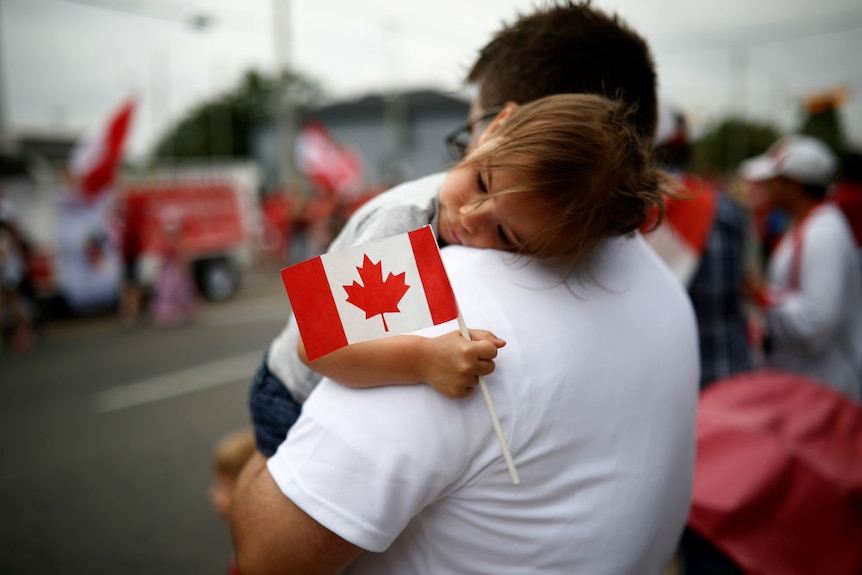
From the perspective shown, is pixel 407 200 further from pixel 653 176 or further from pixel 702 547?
pixel 702 547

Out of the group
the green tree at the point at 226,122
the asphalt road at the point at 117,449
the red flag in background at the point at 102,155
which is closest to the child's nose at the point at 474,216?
the asphalt road at the point at 117,449

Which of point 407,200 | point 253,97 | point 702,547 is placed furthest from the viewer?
point 253,97

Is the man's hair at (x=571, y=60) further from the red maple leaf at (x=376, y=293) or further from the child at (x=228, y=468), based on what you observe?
the child at (x=228, y=468)

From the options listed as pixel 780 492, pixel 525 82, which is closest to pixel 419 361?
pixel 525 82

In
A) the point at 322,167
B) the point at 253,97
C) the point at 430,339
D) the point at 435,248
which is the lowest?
the point at 430,339

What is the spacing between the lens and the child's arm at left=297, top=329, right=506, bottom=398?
2.82 ft

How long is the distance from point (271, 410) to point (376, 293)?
0.33 meters

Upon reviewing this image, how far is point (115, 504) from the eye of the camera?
3932mm

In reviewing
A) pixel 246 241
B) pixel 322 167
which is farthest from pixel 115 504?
pixel 322 167

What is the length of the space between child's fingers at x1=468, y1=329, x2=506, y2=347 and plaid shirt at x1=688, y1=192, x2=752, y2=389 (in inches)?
70.8

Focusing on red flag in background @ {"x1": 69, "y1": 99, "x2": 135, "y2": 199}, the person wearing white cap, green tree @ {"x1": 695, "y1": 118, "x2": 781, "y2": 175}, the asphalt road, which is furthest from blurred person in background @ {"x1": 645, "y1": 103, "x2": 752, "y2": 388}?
green tree @ {"x1": 695, "y1": 118, "x2": 781, "y2": 175}

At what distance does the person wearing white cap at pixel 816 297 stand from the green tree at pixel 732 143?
49403 millimetres

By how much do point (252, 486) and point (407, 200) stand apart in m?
0.52

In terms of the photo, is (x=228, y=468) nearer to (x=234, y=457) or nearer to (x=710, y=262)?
(x=234, y=457)
